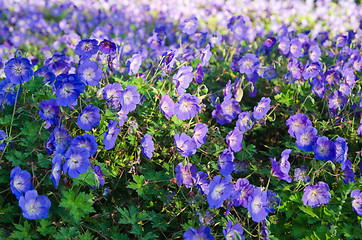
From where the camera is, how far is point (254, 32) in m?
3.94

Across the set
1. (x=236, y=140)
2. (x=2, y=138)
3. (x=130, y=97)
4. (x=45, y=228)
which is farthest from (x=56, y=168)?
(x=236, y=140)

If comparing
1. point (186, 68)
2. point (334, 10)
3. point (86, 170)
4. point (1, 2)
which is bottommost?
point (1, 2)

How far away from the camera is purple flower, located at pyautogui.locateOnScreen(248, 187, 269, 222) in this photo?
1.63m

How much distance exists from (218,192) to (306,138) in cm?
70

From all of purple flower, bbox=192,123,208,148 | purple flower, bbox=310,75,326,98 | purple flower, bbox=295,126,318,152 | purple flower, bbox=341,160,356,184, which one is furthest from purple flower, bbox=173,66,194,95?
purple flower, bbox=341,160,356,184

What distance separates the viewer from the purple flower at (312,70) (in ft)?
7.70

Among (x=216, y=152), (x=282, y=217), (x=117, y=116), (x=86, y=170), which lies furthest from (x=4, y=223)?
(x=282, y=217)

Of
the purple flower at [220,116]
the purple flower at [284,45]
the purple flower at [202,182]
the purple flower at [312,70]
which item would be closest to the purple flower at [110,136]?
the purple flower at [202,182]

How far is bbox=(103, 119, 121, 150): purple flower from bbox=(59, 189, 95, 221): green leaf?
0.26 m

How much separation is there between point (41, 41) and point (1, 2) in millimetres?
2380

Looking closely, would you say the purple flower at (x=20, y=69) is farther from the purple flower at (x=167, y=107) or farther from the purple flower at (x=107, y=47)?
the purple flower at (x=167, y=107)

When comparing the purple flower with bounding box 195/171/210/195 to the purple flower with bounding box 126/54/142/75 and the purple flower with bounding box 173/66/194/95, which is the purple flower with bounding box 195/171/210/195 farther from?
the purple flower with bounding box 126/54/142/75

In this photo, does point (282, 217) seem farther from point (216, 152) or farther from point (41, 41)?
point (41, 41)

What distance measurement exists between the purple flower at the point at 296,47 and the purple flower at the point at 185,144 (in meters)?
1.32
